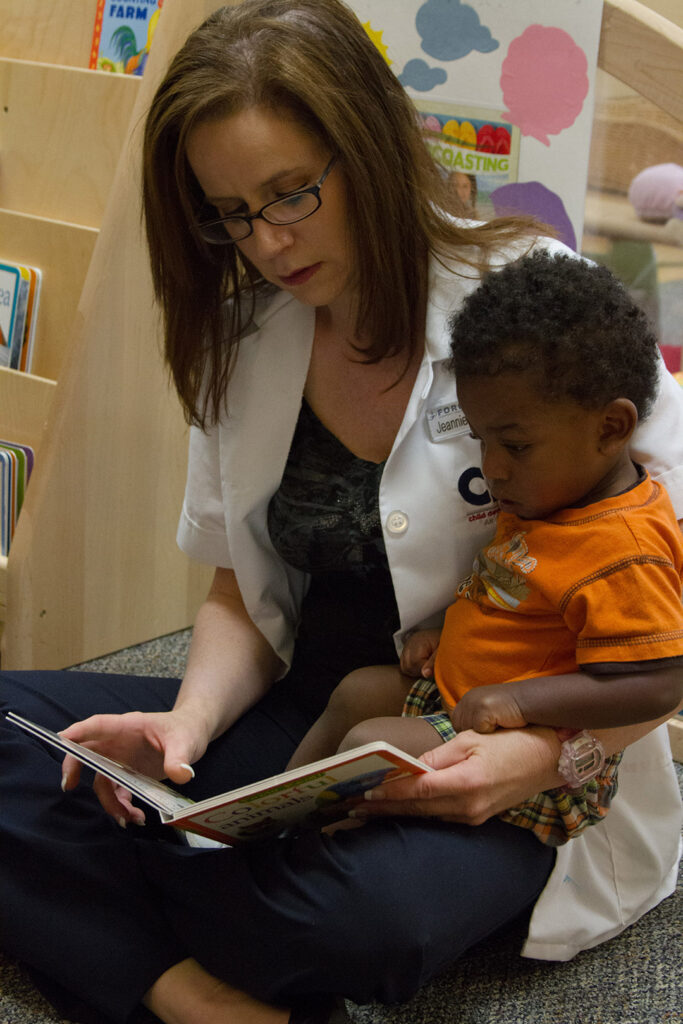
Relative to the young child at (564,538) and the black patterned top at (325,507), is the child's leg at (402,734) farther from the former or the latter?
the black patterned top at (325,507)

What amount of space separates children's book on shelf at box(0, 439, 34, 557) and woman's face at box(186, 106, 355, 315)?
3.11 ft

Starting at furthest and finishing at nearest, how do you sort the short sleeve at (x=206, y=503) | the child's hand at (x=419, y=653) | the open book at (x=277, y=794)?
the short sleeve at (x=206, y=503) → the child's hand at (x=419, y=653) → the open book at (x=277, y=794)

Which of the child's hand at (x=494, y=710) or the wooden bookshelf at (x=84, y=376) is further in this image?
the wooden bookshelf at (x=84, y=376)

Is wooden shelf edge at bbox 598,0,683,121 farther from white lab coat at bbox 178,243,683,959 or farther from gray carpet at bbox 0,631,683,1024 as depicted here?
gray carpet at bbox 0,631,683,1024

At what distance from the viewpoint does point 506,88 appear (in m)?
1.72

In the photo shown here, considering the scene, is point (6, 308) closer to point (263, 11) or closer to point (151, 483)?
point (151, 483)

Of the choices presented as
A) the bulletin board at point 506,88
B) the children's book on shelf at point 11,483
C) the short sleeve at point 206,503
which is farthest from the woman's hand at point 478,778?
the children's book on shelf at point 11,483

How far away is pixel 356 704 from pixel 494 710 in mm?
243

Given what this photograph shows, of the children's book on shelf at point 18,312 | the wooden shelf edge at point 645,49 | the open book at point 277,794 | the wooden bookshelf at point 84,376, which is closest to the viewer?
the open book at point 277,794

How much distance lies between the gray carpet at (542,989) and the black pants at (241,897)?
0.11 meters

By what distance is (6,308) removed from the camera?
2.16 m

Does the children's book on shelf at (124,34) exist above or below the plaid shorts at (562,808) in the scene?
above

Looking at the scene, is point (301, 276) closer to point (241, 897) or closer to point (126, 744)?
point (126, 744)

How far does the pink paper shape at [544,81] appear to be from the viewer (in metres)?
1.66
